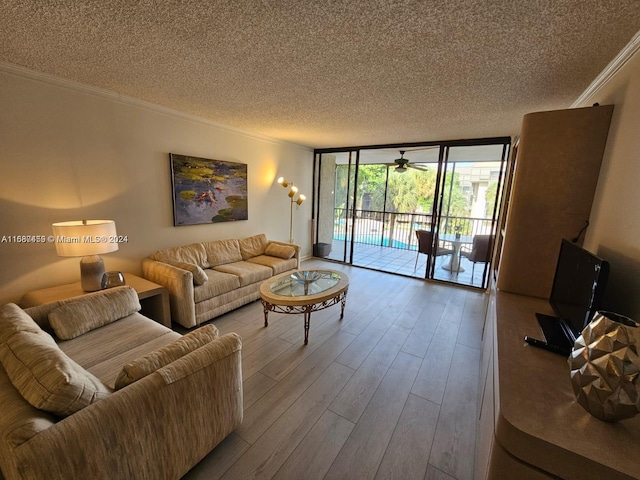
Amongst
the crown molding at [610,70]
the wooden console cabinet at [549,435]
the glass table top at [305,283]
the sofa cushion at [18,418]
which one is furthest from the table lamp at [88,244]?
the crown molding at [610,70]

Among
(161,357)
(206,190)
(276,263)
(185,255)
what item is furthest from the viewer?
(276,263)

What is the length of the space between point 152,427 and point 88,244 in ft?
5.73

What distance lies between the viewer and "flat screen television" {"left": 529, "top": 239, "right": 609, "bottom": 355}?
1160 millimetres

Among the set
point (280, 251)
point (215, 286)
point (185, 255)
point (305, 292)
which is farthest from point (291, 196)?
point (305, 292)

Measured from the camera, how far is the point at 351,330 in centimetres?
283

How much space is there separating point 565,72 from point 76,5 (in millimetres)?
3009

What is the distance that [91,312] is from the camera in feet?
6.17

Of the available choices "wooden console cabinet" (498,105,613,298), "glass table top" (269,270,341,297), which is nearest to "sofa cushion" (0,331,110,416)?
"glass table top" (269,270,341,297)

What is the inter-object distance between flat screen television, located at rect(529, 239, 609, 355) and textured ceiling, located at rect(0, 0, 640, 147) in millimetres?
1177

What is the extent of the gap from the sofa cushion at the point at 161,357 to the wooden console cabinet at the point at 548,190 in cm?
227

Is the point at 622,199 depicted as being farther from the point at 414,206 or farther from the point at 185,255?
the point at 414,206

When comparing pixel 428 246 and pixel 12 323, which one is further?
pixel 428 246

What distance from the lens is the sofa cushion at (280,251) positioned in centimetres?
404

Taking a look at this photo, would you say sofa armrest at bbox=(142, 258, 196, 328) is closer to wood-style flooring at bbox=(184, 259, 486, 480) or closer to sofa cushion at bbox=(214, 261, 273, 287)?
wood-style flooring at bbox=(184, 259, 486, 480)
